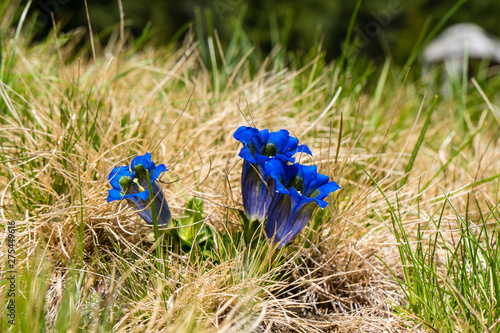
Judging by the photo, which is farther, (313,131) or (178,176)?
(313,131)

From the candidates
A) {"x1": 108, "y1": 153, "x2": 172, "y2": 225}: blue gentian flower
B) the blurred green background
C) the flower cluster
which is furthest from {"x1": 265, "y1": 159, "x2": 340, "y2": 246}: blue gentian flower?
the blurred green background

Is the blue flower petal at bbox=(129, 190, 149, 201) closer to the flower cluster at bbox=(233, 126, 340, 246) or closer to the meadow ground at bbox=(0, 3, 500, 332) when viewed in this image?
the meadow ground at bbox=(0, 3, 500, 332)

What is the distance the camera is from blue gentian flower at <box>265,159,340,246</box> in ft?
4.12

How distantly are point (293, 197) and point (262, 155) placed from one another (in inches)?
6.0

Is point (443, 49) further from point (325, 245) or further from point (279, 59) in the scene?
point (325, 245)

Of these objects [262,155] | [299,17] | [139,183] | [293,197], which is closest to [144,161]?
[139,183]

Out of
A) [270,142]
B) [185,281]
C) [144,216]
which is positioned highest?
[270,142]

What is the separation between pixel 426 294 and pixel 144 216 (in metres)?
0.88

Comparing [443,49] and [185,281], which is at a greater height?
[443,49]

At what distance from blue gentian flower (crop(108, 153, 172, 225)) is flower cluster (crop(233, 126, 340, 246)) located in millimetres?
261

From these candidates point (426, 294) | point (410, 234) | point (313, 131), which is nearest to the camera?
point (426, 294)

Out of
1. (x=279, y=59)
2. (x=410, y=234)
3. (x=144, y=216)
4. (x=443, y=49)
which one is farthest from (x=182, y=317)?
(x=443, y=49)

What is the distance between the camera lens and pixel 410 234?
174cm

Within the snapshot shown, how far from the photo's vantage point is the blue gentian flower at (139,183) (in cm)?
129
